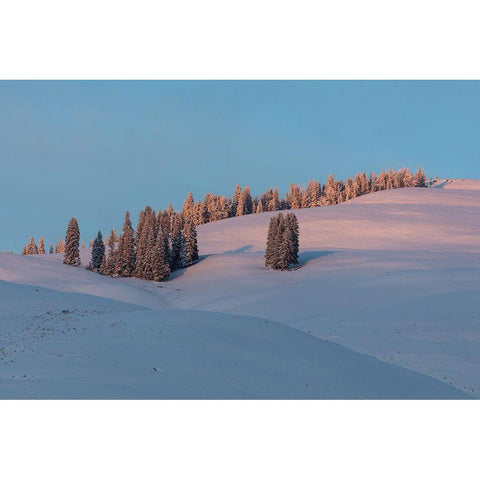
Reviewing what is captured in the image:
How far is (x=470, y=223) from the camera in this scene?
9294 cm

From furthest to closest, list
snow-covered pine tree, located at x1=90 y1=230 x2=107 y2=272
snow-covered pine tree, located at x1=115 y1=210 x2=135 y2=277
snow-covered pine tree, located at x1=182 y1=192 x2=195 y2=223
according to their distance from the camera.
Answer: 1. snow-covered pine tree, located at x1=182 y1=192 x2=195 y2=223
2. snow-covered pine tree, located at x1=90 y1=230 x2=107 y2=272
3. snow-covered pine tree, located at x1=115 y1=210 x2=135 y2=277

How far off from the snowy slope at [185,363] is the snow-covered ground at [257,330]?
7 cm

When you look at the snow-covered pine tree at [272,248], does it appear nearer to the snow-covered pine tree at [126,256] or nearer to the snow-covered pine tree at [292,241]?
the snow-covered pine tree at [292,241]

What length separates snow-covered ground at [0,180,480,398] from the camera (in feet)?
48.8

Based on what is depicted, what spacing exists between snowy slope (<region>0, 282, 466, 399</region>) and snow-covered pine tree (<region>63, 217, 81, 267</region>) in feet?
167

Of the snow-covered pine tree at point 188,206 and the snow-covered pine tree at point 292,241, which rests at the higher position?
the snow-covered pine tree at point 188,206

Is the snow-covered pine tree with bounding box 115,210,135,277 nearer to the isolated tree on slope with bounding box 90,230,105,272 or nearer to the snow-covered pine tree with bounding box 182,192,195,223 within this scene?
the isolated tree on slope with bounding box 90,230,105,272

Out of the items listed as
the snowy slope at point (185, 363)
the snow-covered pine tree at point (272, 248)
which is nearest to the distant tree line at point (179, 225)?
the snow-covered pine tree at point (272, 248)

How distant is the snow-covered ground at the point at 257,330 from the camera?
48.8ft

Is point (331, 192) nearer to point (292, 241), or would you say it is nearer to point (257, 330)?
point (292, 241)

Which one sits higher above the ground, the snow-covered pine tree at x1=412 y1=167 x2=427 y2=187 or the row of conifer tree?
the snow-covered pine tree at x1=412 y1=167 x2=427 y2=187

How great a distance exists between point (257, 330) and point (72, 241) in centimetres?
5929

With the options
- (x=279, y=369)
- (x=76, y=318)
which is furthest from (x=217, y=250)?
(x=279, y=369)

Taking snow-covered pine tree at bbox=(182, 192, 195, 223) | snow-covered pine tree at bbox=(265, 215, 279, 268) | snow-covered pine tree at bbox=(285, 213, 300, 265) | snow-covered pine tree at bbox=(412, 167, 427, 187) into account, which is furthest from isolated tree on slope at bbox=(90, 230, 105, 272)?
snow-covered pine tree at bbox=(412, 167, 427, 187)
